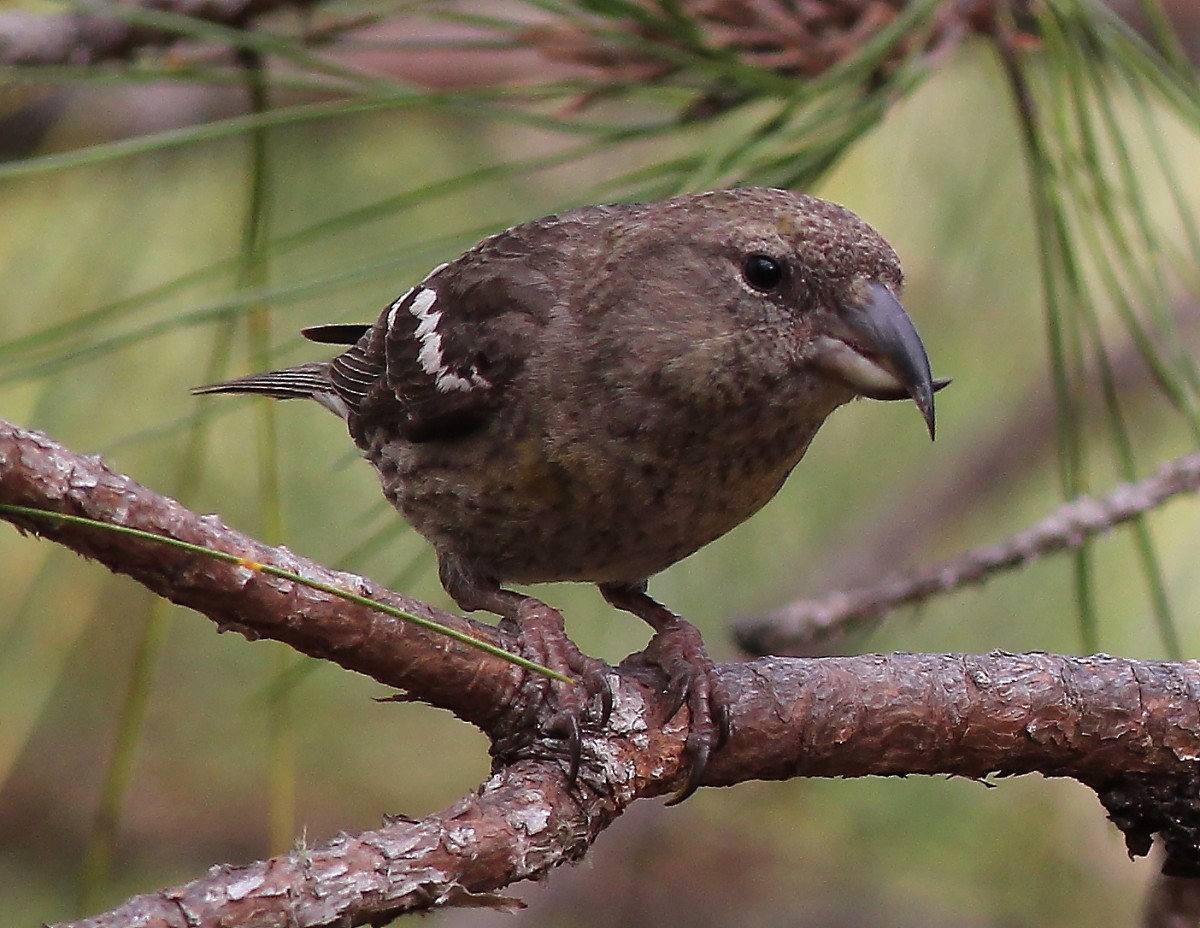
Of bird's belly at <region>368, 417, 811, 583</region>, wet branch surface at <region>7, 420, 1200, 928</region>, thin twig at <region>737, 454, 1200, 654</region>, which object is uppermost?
bird's belly at <region>368, 417, 811, 583</region>

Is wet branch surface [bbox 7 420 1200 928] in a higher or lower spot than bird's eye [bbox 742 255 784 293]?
lower

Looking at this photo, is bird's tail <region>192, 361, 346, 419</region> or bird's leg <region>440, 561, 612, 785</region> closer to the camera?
bird's leg <region>440, 561, 612, 785</region>

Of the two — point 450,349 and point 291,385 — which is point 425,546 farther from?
point 450,349

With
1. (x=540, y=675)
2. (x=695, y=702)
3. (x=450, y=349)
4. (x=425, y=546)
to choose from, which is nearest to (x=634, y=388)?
(x=450, y=349)

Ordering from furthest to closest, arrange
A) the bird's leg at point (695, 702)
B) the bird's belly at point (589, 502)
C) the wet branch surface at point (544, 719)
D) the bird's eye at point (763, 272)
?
the bird's belly at point (589, 502)
the bird's eye at point (763, 272)
the bird's leg at point (695, 702)
the wet branch surface at point (544, 719)

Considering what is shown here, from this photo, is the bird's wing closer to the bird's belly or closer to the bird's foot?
the bird's belly

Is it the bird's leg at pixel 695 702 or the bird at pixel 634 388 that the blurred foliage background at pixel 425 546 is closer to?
the bird at pixel 634 388

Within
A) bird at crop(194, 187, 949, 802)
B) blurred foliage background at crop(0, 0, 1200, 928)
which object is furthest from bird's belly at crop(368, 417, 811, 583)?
blurred foliage background at crop(0, 0, 1200, 928)

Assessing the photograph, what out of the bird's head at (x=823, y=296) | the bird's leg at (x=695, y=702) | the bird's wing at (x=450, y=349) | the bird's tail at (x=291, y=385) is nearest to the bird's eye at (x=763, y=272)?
the bird's head at (x=823, y=296)
